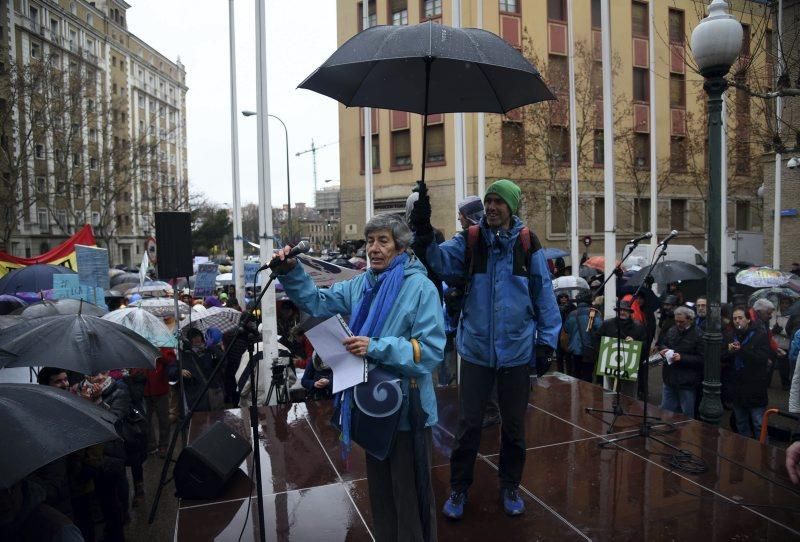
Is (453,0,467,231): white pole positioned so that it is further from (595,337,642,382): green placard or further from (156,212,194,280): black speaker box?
(156,212,194,280): black speaker box

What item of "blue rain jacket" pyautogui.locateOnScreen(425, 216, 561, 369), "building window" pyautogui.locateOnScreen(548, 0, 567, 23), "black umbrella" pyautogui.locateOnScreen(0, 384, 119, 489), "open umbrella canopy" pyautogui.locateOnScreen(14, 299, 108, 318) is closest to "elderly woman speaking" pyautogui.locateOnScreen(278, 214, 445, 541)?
"blue rain jacket" pyautogui.locateOnScreen(425, 216, 561, 369)

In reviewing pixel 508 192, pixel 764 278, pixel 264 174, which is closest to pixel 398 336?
pixel 508 192

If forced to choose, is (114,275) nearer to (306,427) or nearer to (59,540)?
(306,427)

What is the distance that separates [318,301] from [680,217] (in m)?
36.0

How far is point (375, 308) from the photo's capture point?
318cm

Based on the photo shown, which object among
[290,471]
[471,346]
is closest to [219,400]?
[290,471]

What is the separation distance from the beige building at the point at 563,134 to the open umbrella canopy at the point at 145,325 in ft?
59.8

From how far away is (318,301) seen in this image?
11.2 feet

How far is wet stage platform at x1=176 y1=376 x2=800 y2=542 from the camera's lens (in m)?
3.91

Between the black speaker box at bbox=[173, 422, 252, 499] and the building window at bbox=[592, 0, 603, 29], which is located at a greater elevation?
the building window at bbox=[592, 0, 603, 29]

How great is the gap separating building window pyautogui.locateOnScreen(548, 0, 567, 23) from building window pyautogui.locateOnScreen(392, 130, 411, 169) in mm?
9176

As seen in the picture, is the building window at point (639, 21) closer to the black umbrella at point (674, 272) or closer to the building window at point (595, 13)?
the building window at point (595, 13)

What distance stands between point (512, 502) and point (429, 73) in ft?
9.76

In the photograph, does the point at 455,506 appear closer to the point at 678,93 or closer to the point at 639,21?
the point at 639,21
